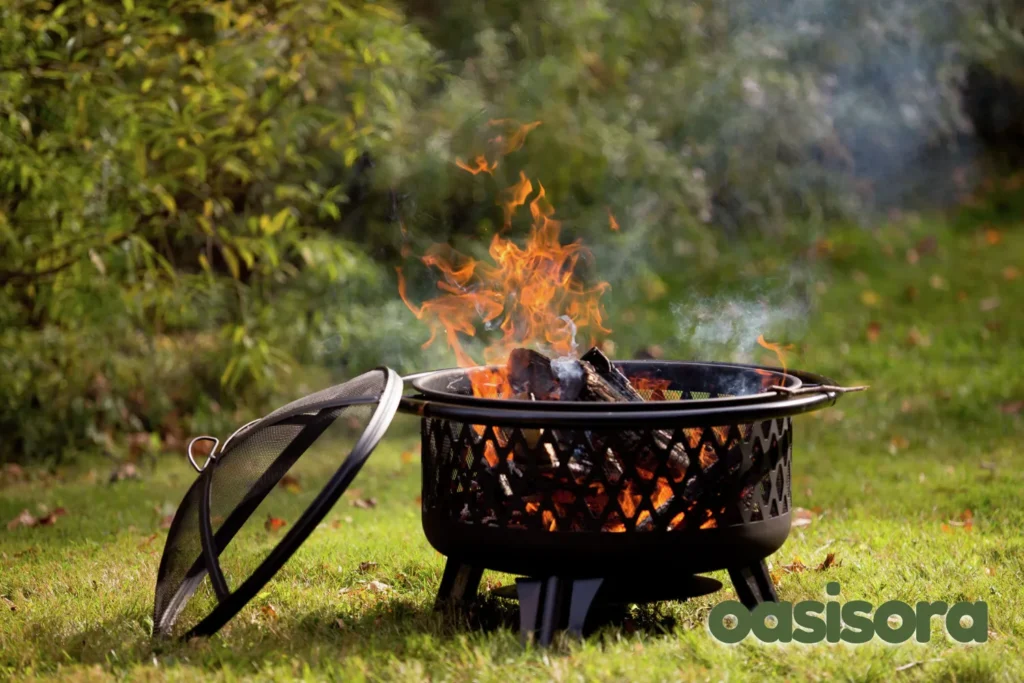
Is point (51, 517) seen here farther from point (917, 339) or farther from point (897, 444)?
point (917, 339)

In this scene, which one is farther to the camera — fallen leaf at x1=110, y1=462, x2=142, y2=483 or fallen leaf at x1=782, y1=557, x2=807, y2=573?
fallen leaf at x1=110, y1=462, x2=142, y2=483

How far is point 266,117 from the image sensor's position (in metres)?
5.56

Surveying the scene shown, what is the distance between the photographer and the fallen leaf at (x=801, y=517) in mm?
4320

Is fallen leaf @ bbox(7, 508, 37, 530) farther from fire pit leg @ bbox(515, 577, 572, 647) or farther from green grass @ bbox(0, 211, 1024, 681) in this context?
fire pit leg @ bbox(515, 577, 572, 647)

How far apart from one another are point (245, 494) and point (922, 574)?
217 cm

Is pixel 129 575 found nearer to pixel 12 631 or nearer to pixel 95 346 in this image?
pixel 12 631

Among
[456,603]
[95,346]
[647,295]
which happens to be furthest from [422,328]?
[456,603]

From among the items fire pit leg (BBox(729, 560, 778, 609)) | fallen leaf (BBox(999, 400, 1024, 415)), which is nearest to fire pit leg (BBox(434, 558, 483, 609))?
fire pit leg (BBox(729, 560, 778, 609))

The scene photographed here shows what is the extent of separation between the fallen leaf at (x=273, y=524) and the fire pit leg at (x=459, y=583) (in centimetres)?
146

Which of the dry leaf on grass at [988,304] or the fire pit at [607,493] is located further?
the dry leaf on grass at [988,304]

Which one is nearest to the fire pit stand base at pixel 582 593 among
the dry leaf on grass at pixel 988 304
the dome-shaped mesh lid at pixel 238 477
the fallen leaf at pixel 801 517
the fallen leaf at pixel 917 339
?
the dome-shaped mesh lid at pixel 238 477

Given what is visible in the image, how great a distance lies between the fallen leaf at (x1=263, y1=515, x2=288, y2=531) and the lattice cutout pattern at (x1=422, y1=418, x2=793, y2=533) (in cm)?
175

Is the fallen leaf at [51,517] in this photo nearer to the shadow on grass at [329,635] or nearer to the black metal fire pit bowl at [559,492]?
the shadow on grass at [329,635]

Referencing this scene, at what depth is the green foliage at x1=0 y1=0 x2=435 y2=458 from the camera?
4812 mm
